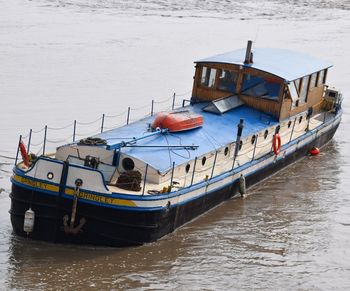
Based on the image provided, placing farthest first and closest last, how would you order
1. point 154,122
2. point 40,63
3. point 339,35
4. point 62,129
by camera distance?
point 339,35
point 40,63
point 62,129
point 154,122

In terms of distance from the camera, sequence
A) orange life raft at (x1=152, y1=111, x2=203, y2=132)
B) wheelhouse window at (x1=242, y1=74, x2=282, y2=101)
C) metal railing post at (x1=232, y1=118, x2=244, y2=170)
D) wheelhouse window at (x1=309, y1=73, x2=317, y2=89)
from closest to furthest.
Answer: orange life raft at (x1=152, y1=111, x2=203, y2=132)
metal railing post at (x1=232, y1=118, x2=244, y2=170)
wheelhouse window at (x1=242, y1=74, x2=282, y2=101)
wheelhouse window at (x1=309, y1=73, x2=317, y2=89)

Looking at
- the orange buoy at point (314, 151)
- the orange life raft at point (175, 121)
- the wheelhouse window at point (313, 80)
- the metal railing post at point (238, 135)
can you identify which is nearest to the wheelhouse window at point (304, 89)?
the wheelhouse window at point (313, 80)

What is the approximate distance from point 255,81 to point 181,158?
5913 mm

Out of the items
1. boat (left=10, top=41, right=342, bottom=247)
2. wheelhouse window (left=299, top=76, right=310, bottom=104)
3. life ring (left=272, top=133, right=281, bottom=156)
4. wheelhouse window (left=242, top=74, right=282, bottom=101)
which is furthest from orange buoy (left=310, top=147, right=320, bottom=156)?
life ring (left=272, top=133, right=281, bottom=156)

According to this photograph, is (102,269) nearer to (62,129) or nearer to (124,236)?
(124,236)

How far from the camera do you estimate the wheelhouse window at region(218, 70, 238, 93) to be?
1022 inches

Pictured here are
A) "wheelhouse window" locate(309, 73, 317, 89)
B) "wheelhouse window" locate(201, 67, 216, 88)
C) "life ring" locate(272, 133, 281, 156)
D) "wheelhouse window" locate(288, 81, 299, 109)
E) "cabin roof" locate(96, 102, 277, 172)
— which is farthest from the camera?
"wheelhouse window" locate(309, 73, 317, 89)

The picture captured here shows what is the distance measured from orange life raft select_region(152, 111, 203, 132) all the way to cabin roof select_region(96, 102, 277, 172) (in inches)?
6.8

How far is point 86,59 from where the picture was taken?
39.9 m

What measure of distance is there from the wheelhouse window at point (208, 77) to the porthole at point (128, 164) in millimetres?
7027

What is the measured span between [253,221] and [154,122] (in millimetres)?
3915

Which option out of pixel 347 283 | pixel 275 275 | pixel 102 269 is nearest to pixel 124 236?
pixel 102 269

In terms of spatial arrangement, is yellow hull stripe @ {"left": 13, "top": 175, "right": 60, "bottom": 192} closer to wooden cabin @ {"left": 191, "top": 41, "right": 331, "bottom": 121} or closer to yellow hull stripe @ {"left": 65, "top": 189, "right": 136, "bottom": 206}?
yellow hull stripe @ {"left": 65, "top": 189, "right": 136, "bottom": 206}

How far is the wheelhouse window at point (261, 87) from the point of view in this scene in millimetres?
25609
